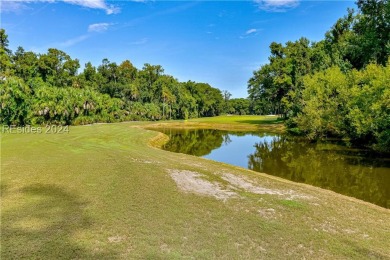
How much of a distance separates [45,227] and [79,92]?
57.0 meters

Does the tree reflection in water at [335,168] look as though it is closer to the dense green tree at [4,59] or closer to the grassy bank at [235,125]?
the grassy bank at [235,125]

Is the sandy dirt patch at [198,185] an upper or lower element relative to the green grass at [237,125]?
lower

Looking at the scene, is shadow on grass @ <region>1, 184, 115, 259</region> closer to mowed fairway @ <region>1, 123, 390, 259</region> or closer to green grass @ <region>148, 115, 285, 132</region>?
mowed fairway @ <region>1, 123, 390, 259</region>

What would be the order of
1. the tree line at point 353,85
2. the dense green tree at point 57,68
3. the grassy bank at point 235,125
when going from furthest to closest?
the dense green tree at point 57,68, the grassy bank at point 235,125, the tree line at point 353,85

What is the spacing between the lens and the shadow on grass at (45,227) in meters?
5.73

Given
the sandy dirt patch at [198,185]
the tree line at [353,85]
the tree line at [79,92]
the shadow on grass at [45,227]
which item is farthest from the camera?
the tree line at [79,92]

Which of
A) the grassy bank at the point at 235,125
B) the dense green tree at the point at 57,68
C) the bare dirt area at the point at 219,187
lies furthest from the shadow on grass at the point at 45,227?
the dense green tree at the point at 57,68

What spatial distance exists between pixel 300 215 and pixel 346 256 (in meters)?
2.45

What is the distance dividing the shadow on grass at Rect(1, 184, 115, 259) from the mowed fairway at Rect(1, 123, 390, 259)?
0.07 ft

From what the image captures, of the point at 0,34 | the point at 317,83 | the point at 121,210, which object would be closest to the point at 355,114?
the point at 317,83

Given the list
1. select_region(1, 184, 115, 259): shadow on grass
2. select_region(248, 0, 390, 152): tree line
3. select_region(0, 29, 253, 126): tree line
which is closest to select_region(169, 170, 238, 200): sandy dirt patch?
select_region(1, 184, 115, 259): shadow on grass

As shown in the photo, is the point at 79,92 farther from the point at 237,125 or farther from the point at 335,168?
the point at 335,168

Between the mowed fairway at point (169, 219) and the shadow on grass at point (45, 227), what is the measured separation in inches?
0.8

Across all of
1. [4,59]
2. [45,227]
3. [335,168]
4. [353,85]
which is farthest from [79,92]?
[45,227]
